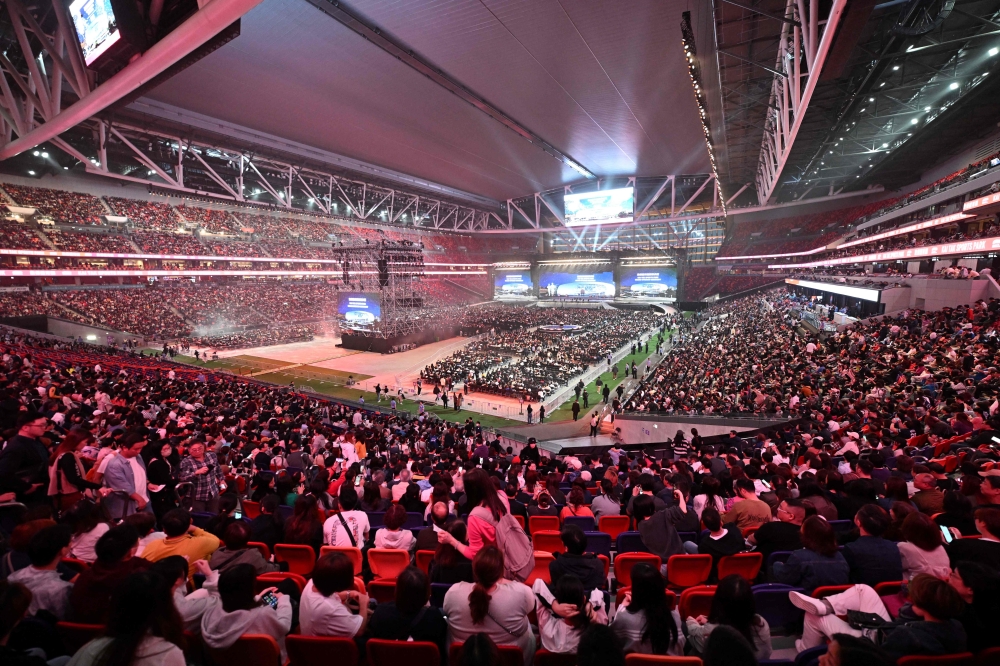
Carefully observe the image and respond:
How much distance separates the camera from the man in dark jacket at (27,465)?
3967 mm

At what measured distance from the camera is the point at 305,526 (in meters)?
3.57

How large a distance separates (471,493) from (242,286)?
144 feet

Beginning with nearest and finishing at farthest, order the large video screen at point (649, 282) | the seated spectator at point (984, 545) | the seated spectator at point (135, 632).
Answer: the seated spectator at point (135, 632), the seated spectator at point (984, 545), the large video screen at point (649, 282)

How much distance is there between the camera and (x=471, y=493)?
3094mm

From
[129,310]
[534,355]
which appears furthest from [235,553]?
[129,310]

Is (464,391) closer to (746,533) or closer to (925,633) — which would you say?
(746,533)

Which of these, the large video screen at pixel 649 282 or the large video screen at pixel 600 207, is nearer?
the large video screen at pixel 600 207

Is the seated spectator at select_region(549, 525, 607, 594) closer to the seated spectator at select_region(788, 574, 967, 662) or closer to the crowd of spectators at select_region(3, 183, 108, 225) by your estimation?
the seated spectator at select_region(788, 574, 967, 662)

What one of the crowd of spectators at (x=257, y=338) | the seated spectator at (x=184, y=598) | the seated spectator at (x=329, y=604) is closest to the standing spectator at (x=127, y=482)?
the seated spectator at (x=184, y=598)

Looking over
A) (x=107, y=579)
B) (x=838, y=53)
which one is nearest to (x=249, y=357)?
(x=107, y=579)

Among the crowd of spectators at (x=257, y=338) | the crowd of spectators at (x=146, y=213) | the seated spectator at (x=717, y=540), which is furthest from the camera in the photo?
the crowd of spectators at (x=146, y=213)

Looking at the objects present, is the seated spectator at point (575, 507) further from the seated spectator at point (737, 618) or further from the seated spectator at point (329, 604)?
the seated spectator at point (329, 604)

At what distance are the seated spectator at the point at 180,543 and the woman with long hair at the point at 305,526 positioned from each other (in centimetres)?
63

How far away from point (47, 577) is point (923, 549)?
5.37 m
